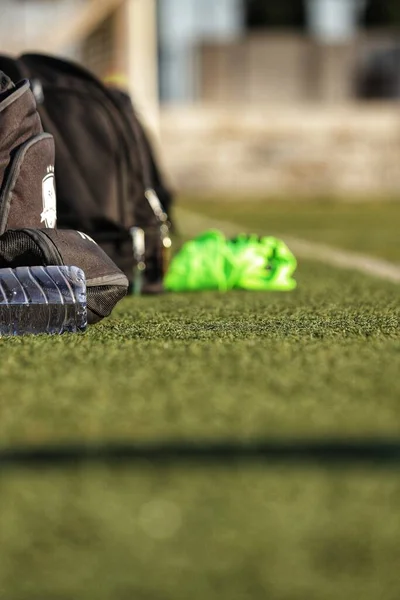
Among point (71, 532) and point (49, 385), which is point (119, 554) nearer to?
point (71, 532)

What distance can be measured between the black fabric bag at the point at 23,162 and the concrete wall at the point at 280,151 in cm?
980

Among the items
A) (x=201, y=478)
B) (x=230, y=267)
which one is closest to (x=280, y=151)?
(x=230, y=267)

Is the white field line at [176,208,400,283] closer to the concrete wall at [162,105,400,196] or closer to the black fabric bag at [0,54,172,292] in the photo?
the black fabric bag at [0,54,172,292]

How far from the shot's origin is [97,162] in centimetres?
344

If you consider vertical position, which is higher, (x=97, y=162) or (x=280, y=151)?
(x=97, y=162)

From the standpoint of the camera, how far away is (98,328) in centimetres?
258

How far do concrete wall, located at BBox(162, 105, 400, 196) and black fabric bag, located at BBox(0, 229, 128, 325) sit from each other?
9916 millimetres

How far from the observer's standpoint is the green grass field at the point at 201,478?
43.3 inches

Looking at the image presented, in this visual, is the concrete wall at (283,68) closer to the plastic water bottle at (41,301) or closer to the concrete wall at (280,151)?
the concrete wall at (280,151)

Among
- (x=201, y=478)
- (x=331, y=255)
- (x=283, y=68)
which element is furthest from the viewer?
(x=283, y=68)

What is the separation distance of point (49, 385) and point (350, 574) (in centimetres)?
83

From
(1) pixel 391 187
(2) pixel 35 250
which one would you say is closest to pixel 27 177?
(2) pixel 35 250

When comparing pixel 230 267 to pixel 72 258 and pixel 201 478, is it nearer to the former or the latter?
pixel 72 258

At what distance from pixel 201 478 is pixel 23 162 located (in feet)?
4.74
